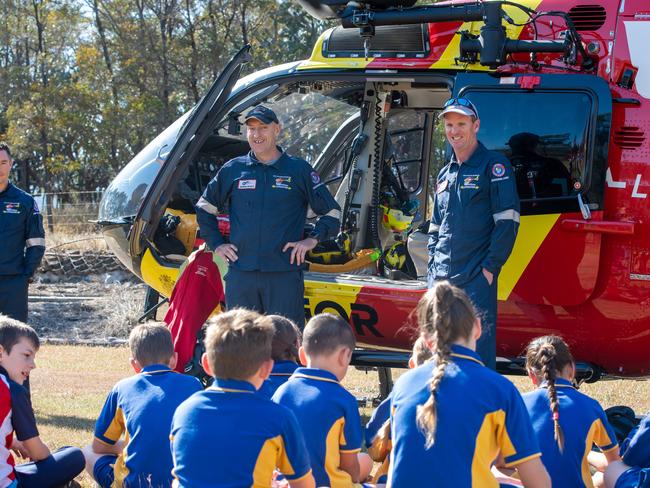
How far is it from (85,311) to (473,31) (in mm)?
9804

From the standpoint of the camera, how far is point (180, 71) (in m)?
28.9

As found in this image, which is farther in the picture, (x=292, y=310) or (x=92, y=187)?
(x=92, y=187)

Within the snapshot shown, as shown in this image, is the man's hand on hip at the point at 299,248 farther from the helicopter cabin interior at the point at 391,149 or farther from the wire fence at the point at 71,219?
the wire fence at the point at 71,219

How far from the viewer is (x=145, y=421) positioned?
4273 millimetres

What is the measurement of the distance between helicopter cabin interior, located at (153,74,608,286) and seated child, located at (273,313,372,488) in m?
2.39

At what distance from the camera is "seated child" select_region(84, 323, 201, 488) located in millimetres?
4227

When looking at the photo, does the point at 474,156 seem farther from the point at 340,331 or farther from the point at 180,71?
the point at 180,71

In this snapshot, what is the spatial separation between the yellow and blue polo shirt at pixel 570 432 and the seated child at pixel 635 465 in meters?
0.11

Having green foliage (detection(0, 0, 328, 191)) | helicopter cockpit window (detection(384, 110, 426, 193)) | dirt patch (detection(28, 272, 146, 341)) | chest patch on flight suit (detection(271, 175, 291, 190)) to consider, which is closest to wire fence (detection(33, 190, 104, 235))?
green foliage (detection(0, 0, 328, 191))

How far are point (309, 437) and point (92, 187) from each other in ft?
97.7

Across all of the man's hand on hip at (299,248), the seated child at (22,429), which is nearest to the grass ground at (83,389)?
the seated child at (22,429)

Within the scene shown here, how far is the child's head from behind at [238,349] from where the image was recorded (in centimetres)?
346

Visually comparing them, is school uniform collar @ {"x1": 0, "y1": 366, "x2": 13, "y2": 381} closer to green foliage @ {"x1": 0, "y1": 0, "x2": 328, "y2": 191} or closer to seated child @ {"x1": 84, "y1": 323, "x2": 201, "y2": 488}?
seated child @ {"x1": 84, "y1": 323, "x2": 201, "y2": 488}

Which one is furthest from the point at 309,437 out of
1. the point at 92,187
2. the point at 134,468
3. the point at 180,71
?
the point at 92,187
